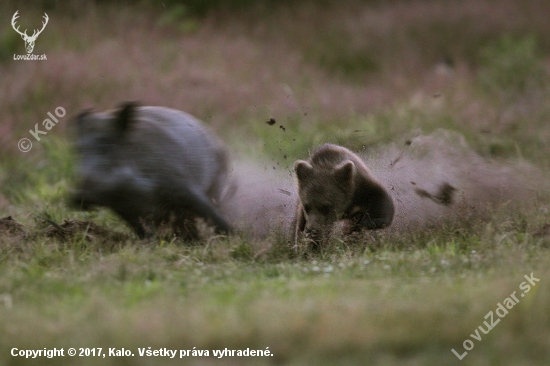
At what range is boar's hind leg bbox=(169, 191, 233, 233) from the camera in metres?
7.69

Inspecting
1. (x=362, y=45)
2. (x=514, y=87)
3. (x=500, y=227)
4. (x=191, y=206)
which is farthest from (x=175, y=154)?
(x=362, y=45)

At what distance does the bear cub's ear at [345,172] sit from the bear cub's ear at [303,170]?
0.29 m

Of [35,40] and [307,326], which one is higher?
[35,40]

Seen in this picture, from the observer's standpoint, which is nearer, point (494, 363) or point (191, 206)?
point (494, 363)

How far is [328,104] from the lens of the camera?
15.2 meters

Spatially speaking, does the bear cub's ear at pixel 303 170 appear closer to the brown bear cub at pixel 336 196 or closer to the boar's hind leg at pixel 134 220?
the brown bear cub at pixel 336 196

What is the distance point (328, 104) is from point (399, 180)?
6.85 m

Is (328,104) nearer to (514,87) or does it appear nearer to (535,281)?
(514,87)

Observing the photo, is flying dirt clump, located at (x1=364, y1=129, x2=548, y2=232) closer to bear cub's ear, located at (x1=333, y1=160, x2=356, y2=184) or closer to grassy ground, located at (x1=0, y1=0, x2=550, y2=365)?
grassy ground, located at (x1=0, y1=0, x2=550, y2=365)

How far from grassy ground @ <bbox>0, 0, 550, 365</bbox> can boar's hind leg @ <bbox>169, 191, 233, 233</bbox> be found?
1.14ft

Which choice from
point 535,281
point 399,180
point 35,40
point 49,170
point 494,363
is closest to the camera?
point 494,363

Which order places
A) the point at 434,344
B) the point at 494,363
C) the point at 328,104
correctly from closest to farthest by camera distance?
1. the point at 494,363
2. the point at 434,344
3. the point at 328,104

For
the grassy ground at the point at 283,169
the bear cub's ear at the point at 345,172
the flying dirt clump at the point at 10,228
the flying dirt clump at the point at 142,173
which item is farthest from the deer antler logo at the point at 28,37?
the bear cub's ear at the point at 345,172

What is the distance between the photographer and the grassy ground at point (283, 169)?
4.33 m
